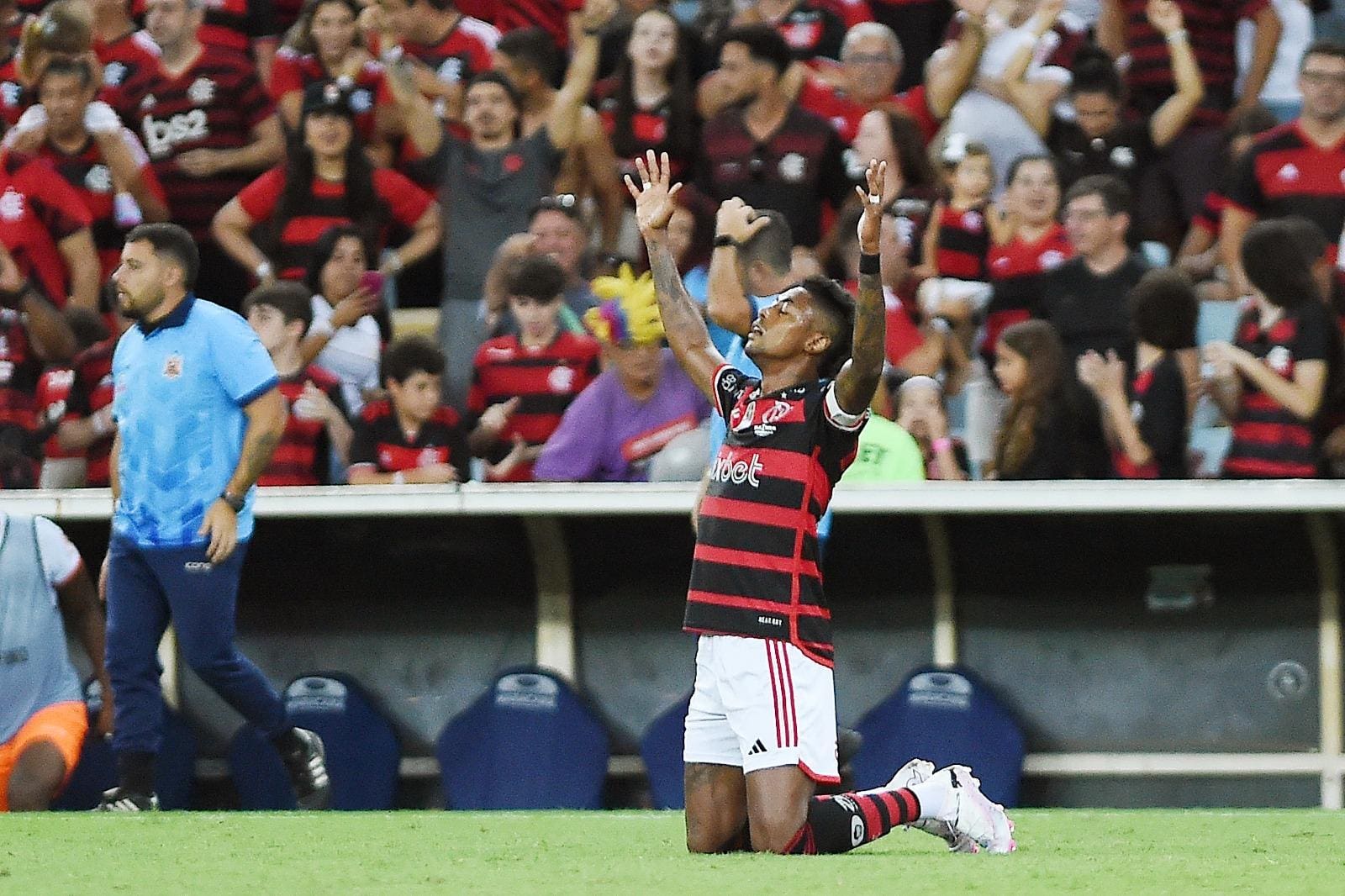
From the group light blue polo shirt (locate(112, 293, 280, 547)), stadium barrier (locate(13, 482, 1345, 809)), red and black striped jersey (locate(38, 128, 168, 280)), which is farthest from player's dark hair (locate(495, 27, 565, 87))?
light blue polo shirt (locate(112, 293, 280, 547))

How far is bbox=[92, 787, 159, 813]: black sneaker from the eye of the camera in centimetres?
757

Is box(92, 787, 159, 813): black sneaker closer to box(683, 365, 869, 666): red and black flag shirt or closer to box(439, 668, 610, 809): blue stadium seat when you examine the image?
box(439, 668, 610, 809): blue stadium seat

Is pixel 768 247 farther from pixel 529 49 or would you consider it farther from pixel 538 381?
pixel 529 49

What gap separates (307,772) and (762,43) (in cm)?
389

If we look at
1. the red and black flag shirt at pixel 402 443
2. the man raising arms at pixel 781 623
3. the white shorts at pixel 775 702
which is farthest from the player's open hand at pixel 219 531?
the white shorts at pixel 775 702

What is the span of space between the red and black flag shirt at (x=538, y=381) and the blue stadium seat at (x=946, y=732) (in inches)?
67.3

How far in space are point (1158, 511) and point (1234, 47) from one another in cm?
368

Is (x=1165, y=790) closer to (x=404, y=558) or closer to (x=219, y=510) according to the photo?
(x=404, y=558)

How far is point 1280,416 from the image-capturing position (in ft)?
26.6

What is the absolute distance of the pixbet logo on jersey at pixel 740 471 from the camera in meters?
5.67

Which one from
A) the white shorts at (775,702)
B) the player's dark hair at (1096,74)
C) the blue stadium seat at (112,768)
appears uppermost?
the player's dark hair at (1096,74)

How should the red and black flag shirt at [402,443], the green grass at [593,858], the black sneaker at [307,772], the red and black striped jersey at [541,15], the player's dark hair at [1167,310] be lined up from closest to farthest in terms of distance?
the green grass at [593,858], the black sneaker at [307,772], the player's dark hair at [1167,310], the red and black flag shirt at [402,443], the red and black striped jersey at [541,15]

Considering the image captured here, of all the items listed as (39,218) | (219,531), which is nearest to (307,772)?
(219,531)

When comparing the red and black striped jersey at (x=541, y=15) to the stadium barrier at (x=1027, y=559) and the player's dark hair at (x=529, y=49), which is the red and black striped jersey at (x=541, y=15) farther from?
the stadium barrier at (x=1027, y=559)
